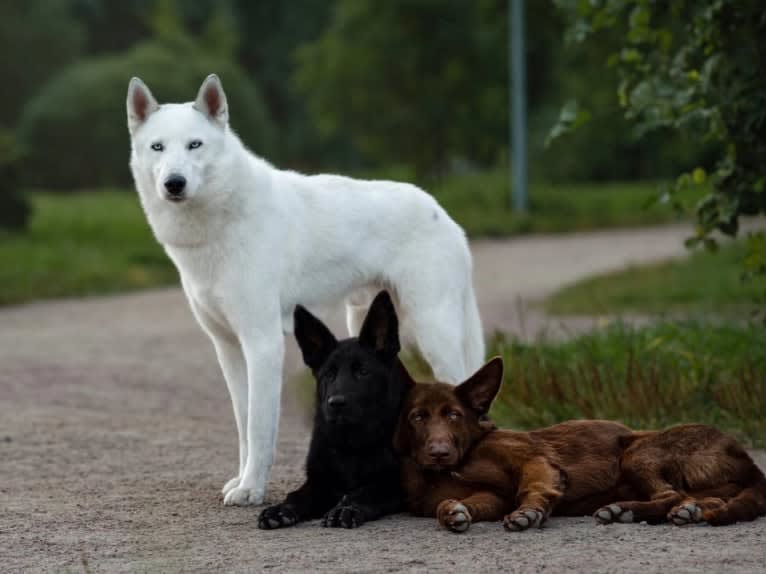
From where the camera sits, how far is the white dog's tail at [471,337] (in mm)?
7160

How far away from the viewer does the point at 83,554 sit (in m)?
5.43

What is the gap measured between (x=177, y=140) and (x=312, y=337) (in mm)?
1056

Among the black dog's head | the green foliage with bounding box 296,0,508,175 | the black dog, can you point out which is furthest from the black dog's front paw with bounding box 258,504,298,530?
the green foliage with bounding box 296,0,508,175

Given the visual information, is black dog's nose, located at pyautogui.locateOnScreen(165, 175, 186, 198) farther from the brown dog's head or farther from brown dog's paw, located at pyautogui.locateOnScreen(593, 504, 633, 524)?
brown dog's paw, located at pyautogui.locateOnScreen(593, 504, 633, 524)

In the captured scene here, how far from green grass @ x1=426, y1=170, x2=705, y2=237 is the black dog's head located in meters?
16.8

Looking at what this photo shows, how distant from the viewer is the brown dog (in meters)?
5.59

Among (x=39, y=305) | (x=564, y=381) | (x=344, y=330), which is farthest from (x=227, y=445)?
(x=39, y=305)

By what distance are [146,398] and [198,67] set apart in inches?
872

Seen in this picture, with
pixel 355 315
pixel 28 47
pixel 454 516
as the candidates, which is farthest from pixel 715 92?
pixel 28 47

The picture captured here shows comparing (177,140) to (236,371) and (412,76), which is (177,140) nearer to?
(236,371)

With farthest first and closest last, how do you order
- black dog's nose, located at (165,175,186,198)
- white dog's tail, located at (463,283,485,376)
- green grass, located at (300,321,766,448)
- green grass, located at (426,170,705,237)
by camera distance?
green grass, located at (426,170,705,237) → green grass, located at (300,321,766,448) → white dog's tail, located at (463,283,485,376) → black dog's nose, located at (165,175,186,198)

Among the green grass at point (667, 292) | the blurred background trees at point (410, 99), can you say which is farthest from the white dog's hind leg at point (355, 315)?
the blurred background trees at point (410, 99)

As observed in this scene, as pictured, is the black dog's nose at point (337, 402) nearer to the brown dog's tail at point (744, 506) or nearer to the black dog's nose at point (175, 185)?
the black dog's nose at point (175, 185)

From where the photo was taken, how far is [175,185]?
624cm
